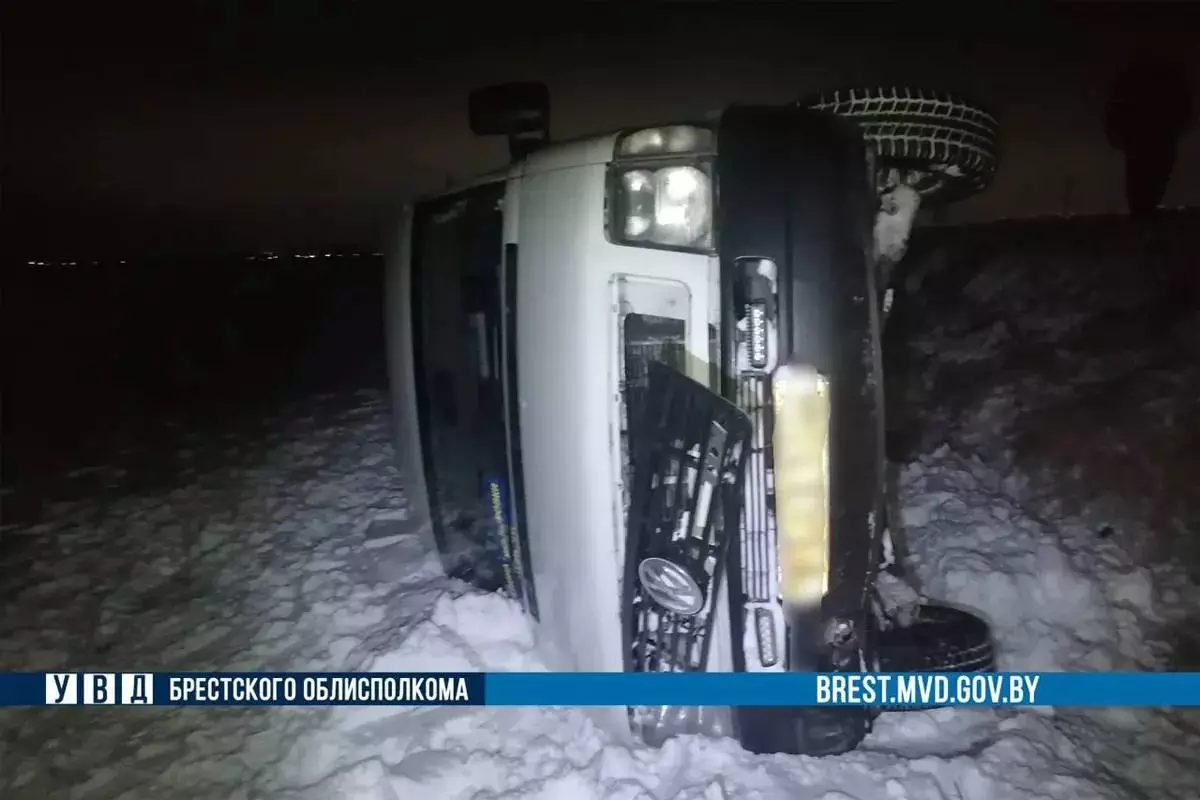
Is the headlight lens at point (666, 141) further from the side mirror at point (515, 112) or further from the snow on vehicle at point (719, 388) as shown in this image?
the side mirror at point (515, 112)

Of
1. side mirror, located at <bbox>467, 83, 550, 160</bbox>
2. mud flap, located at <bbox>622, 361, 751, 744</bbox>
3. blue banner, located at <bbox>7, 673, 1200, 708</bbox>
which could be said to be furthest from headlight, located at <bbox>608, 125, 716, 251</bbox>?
blue banner, located at <bbox>7, 673, 1200, 708</bbox>

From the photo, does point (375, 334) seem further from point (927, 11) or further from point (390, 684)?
point (927, 11)

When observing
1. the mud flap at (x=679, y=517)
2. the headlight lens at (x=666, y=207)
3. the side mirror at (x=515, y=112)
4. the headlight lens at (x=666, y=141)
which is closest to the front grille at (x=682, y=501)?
the mud flap at (x=679, y=517)

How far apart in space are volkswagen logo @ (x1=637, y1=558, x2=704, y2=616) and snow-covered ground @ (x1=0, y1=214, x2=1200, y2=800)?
0.29 metres

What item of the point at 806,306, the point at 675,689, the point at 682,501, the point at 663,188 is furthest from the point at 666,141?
the point at 675,689

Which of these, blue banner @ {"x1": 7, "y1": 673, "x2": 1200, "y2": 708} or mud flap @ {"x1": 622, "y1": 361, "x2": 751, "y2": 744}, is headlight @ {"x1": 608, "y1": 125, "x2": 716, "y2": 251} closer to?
mud flap @ {"x1": 622, "y1": 361, "x2": 751, "y2": 744}

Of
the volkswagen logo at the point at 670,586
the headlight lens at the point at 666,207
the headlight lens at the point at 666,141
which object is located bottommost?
the volkswagen logo at the point at 670,586

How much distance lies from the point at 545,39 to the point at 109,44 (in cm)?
90

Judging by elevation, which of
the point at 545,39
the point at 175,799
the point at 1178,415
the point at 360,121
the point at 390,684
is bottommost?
the point at 175,799

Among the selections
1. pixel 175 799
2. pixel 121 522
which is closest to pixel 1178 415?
pixel 175 799

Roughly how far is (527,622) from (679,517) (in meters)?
0.56

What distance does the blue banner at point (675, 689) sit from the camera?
4.57ft

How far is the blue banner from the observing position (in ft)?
4.57

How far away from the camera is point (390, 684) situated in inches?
59.7
